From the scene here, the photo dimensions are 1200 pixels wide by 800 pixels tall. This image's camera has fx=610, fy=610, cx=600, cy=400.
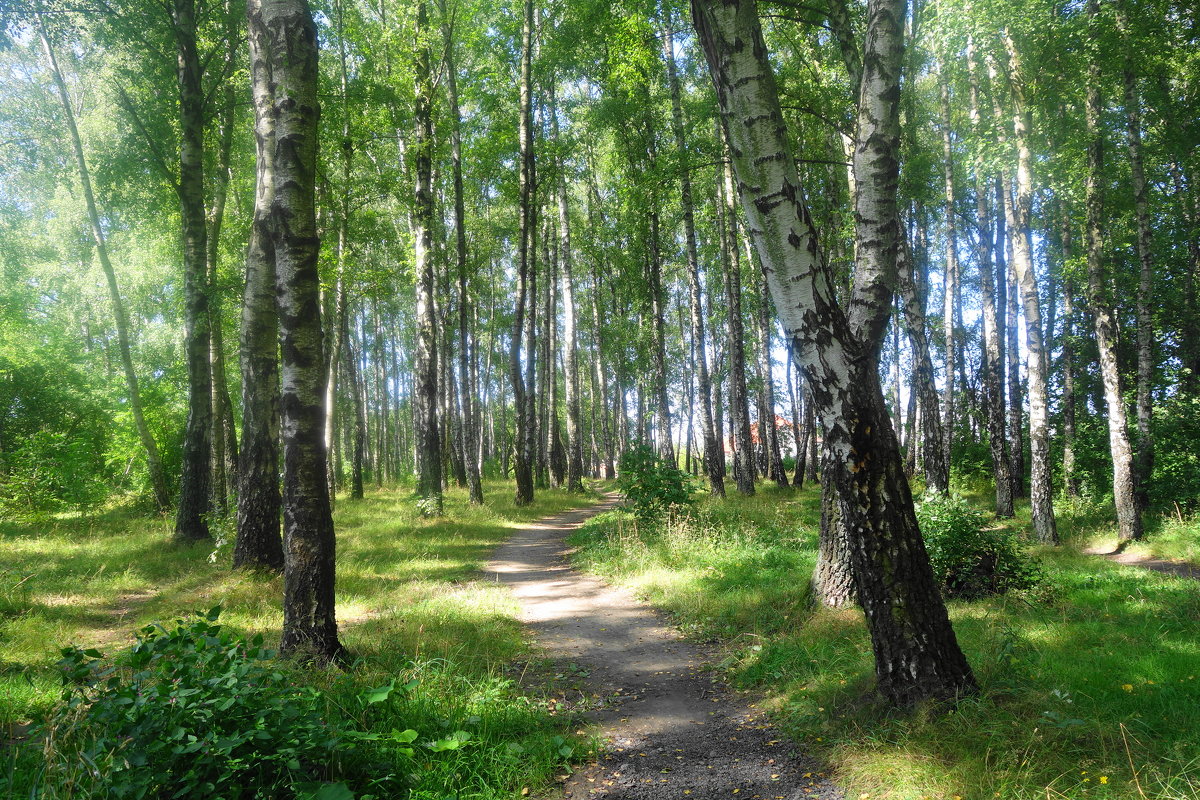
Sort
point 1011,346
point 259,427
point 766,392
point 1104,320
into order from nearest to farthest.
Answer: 1. point 259,427
2. point 1104,320
3. point 1011,346
4. point 766,392

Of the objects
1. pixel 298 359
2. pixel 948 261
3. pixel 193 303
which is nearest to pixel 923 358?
pixel 948 261

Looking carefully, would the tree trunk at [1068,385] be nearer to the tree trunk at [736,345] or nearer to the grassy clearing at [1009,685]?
the tree trunk at [736,345]

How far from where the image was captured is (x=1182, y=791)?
2729 mm

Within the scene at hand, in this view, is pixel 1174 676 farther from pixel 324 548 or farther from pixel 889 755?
pixel 324 548

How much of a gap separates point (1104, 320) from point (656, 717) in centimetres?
1258

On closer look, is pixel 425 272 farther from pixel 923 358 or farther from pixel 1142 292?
pixel 1142 292

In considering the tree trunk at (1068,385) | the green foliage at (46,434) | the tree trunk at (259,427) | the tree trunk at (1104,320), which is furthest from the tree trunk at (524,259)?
the tree trunk at (1068,385)

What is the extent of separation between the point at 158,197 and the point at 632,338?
2023 centimetres

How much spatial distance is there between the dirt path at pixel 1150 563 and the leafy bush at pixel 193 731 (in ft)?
35.7

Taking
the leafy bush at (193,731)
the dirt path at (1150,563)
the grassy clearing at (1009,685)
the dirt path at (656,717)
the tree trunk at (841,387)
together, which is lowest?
the dirt path at (1150,563)

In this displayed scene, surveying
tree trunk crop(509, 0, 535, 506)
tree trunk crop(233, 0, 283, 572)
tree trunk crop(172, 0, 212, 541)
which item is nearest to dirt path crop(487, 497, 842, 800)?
tree trunk crop(233, 0, 283, 572)

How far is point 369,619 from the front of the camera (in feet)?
20.6

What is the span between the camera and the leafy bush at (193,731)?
8.26 ft

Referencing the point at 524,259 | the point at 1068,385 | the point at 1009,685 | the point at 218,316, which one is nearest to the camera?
the point at 1009,685
